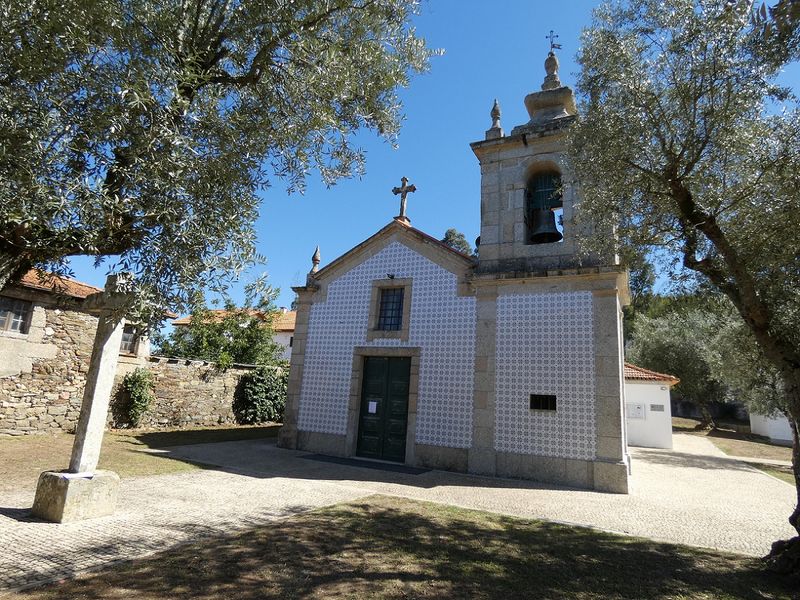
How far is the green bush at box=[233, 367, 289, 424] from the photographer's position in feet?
59.1

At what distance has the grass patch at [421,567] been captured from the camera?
368 cm

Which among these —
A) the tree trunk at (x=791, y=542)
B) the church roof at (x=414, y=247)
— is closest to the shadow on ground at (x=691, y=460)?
the church roof at (x=414, y=247)

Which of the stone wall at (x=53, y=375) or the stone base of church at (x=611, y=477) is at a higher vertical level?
the stone wall at (x=53, y=375)

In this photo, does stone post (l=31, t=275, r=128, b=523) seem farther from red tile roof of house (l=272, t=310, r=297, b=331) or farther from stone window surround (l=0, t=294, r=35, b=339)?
red tile roof of house (l=272, t=310, r=297, b=331)

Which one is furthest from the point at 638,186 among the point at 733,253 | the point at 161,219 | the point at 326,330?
the point at 326,330

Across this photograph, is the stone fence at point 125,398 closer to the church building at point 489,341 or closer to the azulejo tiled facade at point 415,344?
the church building at point 489,341

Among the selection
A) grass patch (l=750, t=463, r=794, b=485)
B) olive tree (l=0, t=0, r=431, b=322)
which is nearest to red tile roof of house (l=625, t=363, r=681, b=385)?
grass patch (l=750, t=463, r=794, b=485)

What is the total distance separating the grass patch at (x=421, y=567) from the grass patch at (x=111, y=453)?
4.17m

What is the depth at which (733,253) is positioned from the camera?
4.87m

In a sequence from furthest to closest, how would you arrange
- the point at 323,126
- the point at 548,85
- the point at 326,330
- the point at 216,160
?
the point at 326,330 < the point at 548,85 < the point at 323,126 < the point at 216,160

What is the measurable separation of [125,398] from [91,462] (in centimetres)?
1038

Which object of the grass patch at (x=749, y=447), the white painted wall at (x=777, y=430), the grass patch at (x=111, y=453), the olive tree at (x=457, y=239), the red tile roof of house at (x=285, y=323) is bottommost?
the grass patch at (x=111, y=453)

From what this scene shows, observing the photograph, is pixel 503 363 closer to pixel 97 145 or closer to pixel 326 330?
pixel 326 330

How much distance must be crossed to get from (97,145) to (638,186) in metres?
6.09
